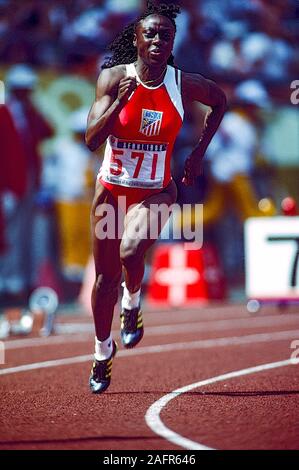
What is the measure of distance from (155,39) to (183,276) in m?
10.6

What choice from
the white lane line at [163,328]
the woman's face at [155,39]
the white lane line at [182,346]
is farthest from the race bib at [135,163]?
the white lane line at [163,328]

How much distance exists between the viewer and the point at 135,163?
675 cm

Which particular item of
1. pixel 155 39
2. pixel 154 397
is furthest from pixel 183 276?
pixel 155 39

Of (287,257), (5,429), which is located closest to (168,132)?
(5,429)

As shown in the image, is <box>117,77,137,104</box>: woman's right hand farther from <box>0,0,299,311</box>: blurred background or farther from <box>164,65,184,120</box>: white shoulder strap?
<box>0,0,299,311</box>: blurred background

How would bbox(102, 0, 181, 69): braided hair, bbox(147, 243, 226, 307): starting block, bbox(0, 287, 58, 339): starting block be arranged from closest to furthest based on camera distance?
bbox(102, 0, 181, 69): braided hair < bbox(0, 287, 58, 339): starting block < bbox(147, 243, 226, 307): starting block

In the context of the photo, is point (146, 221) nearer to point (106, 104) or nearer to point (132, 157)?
point (132, 157)

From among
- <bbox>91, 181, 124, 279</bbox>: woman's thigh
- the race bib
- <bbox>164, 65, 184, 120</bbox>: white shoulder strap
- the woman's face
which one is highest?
the woman's face

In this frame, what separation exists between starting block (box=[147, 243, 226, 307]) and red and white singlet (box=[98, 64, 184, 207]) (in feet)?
32.9

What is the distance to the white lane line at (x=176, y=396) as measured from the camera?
193 inches

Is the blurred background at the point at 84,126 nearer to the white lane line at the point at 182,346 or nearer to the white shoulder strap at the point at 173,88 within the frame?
the white lane line at the point at 182,346

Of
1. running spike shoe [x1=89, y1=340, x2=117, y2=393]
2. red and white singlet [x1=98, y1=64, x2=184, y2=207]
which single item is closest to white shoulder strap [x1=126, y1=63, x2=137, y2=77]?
red and white singlet [x1=98, y1=64, x2=184, y2=207]

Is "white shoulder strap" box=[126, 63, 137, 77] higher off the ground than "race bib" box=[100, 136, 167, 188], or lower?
higher

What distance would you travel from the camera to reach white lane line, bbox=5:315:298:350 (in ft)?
37.7
